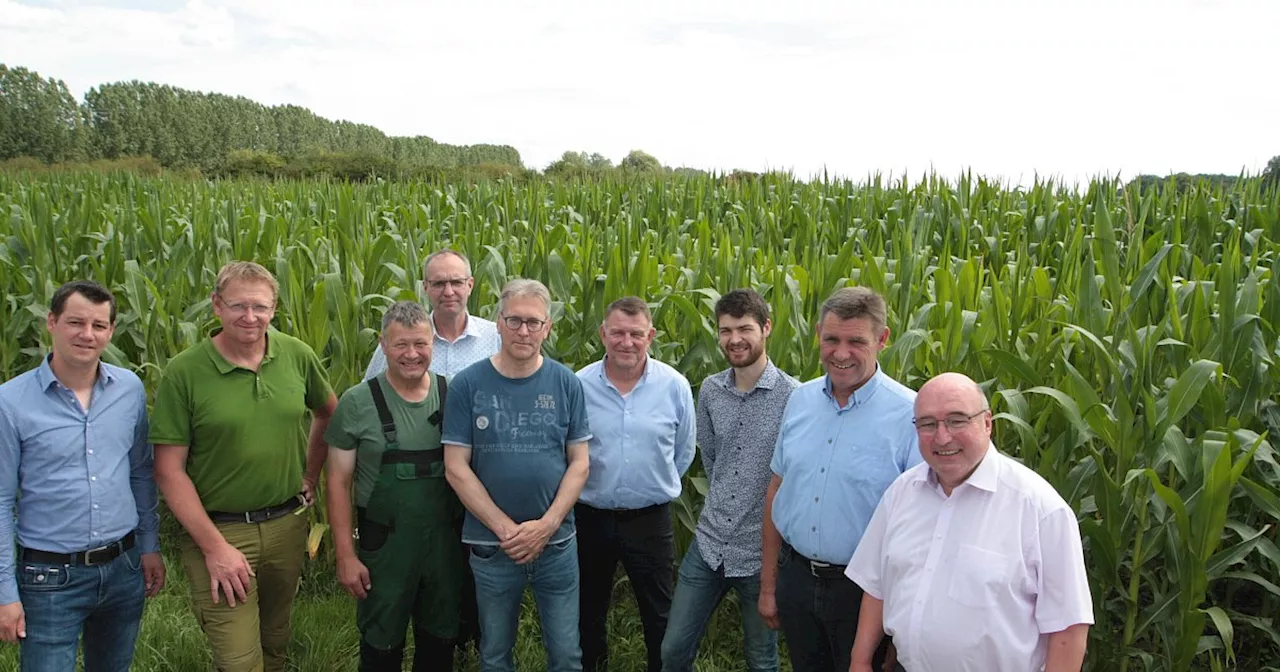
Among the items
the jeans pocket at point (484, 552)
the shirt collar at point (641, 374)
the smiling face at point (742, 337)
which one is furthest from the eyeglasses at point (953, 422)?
the jeans pocket at point (484, 552)

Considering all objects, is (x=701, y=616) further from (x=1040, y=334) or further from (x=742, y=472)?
(x=1040, y=334)

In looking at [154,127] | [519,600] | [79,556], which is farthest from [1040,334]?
[154,127]

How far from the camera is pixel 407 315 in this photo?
316 cm

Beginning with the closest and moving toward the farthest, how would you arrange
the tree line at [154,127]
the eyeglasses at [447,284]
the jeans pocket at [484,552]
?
the jeans pocket at [484,552] → the eyeglasses at [447,284] → the tree line at [154,127]

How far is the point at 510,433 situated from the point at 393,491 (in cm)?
51

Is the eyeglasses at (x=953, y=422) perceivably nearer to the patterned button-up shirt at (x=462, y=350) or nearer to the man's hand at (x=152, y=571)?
the patterned button-up shirt at (x=462, y=350)

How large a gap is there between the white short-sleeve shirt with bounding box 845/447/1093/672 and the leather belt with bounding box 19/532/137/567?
258 cm

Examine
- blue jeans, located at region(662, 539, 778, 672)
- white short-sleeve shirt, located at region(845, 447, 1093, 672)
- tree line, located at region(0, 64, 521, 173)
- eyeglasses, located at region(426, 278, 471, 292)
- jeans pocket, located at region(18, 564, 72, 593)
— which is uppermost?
tree line, located at region(0, 64, 521, 173)

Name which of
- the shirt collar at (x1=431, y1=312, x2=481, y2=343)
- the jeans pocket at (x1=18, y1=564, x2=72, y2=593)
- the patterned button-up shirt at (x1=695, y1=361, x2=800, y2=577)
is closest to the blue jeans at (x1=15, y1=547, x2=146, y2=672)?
the jeans pocket at (x1=18, y1=564, x2=72, y2=593)

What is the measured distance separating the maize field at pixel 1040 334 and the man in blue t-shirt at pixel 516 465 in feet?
2.90

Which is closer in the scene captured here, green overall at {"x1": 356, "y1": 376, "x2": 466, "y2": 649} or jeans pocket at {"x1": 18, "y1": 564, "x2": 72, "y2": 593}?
jeans pocket at {"x1": 18, "y1": 564, "x2": 72, "y2": 593}

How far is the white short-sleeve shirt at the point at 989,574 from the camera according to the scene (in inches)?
87.0

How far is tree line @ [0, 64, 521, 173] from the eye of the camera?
246 ft

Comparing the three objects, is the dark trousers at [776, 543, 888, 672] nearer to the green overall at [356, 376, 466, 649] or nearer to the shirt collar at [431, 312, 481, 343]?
the green overall at [356, 376, 466, 649]
